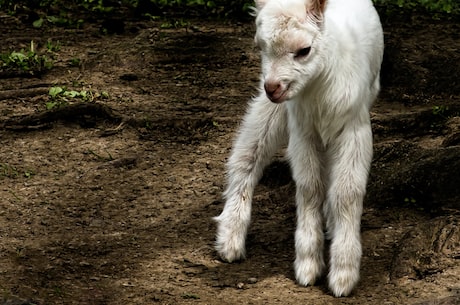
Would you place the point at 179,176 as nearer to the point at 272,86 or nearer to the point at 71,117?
the point at 71,117

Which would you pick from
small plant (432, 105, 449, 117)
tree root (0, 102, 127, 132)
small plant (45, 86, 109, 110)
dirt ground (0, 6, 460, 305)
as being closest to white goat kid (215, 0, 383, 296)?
dirt ground (0, 6, 460, 305)

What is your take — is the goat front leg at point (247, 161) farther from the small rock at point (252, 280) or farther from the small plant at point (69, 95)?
the small plant at point (69, 95)

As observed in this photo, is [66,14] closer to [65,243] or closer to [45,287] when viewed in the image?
[65,243]

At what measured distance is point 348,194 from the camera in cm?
604

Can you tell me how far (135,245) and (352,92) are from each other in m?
1.78

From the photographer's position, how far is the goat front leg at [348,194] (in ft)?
19.7

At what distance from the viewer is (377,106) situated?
8.86 metres

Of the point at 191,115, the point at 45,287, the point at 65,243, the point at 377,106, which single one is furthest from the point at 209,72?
the point at 45,287

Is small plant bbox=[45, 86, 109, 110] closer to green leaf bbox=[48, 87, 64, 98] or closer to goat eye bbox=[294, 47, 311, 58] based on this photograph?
green leaf bbox=[48, 87, 64, 98]

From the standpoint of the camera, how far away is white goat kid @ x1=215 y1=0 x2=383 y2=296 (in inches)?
223

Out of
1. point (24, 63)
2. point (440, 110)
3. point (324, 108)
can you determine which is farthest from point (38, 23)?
point (324, 108)

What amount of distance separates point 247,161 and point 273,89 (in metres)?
1.28

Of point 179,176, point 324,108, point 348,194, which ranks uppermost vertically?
point 324,108

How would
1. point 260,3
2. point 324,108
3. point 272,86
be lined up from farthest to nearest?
1. point 324,108
2. point 260,3
3. point 272,86
